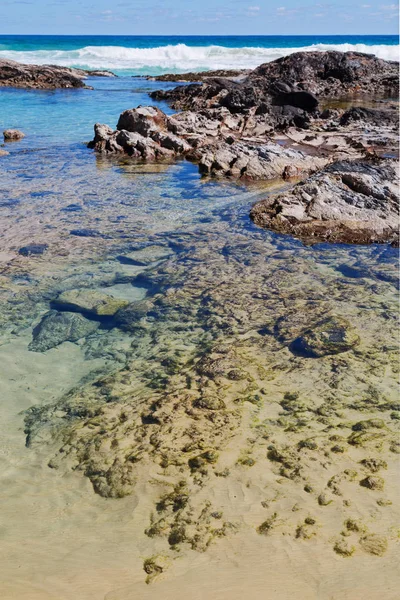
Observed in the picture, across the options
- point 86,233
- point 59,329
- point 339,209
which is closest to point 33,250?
point 86,233

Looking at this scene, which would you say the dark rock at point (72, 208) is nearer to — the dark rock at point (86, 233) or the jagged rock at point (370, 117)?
the dark rock at point (86, 233)

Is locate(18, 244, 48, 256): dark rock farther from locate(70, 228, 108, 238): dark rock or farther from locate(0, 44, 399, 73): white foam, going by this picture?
locate(0, 44, 399, 73): white foam

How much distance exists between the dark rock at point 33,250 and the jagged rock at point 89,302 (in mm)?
1488

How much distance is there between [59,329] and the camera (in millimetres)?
5535

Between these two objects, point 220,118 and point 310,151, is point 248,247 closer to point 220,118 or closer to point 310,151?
point 310,151

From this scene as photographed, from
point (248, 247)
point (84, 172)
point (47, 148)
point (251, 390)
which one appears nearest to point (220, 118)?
point (47, 148)

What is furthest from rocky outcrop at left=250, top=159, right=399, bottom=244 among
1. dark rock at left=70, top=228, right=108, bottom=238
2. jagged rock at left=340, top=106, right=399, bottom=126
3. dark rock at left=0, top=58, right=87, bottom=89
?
dark rock at left=0, top=58, right=87, bottom=89

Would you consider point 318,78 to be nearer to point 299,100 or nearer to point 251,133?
point 299,100

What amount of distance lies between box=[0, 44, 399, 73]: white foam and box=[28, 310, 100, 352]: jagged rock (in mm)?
44102

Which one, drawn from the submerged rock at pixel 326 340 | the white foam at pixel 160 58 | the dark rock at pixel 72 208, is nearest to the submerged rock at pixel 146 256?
the dark rock at pixel 72 208

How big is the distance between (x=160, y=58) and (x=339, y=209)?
51.7 metres

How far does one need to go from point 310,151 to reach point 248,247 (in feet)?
25.2

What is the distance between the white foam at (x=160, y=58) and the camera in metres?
48.0

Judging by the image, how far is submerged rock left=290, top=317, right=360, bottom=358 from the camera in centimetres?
517
